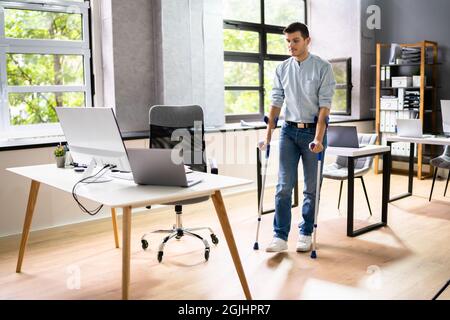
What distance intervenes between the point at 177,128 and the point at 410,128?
A: 8.81ft

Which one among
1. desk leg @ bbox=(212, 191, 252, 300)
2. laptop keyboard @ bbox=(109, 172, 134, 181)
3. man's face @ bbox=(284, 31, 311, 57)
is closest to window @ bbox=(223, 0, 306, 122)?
man's face @ bbox=(284, 31, 311, 57)

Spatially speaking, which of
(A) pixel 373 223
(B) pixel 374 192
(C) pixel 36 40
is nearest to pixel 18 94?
(C) pixel 36 40

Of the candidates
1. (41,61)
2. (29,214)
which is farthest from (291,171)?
(41,61)

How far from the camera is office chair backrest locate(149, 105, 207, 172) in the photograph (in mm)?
3773

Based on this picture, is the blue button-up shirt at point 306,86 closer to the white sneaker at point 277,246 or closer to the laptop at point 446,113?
the white sneaker at point 277,246

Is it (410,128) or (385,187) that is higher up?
(410,128)

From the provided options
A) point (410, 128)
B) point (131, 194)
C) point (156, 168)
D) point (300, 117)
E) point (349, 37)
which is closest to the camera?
point (131, 194)

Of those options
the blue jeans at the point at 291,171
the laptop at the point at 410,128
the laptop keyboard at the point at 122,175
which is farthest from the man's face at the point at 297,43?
the laptop at the point at 410,128

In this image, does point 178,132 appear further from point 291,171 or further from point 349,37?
point 349,37

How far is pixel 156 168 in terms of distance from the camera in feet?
8.77

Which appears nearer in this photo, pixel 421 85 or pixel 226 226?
pixel 226 226

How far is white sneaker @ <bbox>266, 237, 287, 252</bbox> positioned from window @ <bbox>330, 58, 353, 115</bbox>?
4.24 meters

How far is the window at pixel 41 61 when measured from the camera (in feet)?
15.1
